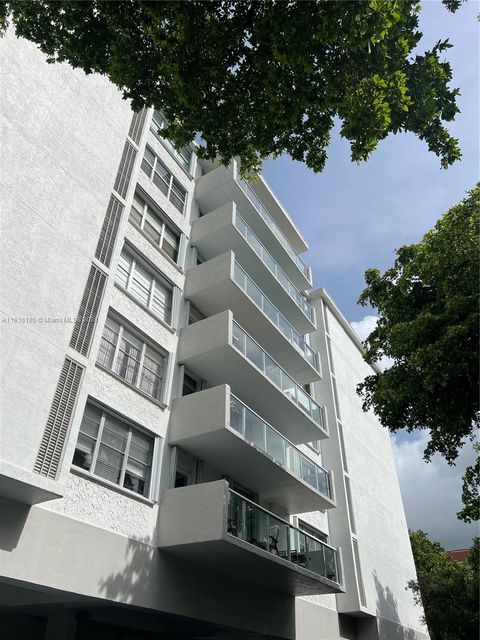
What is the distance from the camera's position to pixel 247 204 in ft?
66.4

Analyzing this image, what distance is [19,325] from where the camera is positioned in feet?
29.1

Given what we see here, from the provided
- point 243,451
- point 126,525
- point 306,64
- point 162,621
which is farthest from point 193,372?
point 306,64

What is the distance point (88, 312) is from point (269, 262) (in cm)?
1035

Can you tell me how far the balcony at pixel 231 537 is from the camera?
1069 cm

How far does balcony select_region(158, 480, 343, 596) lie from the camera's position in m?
10.7

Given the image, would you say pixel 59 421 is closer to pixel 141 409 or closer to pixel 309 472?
pixel 141 409

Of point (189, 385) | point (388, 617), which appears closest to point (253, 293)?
point (189, 385)

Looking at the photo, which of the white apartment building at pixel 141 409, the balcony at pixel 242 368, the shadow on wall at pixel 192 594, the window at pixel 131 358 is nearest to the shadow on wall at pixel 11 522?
the white apartment building at pixel 141 409

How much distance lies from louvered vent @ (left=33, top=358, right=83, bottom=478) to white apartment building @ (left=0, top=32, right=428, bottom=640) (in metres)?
0.03

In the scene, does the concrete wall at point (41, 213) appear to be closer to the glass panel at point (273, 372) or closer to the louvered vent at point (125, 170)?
the louvered vent at point (125, 170)

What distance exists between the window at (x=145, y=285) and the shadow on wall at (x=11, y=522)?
21.8 feet

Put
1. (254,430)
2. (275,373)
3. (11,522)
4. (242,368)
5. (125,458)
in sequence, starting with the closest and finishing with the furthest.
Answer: (11,522)
(125,458)
(254,430)
(242,368)
(275,373)

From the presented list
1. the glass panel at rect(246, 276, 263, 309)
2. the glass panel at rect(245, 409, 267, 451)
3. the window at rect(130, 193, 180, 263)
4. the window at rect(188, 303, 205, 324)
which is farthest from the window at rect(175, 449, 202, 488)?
the window at rect(130, 193, 180, 263)

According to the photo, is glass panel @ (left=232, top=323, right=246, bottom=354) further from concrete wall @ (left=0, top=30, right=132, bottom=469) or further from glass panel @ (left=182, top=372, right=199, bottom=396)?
concrete wall @ (left=0, top=30, right=132, bottom=469)
